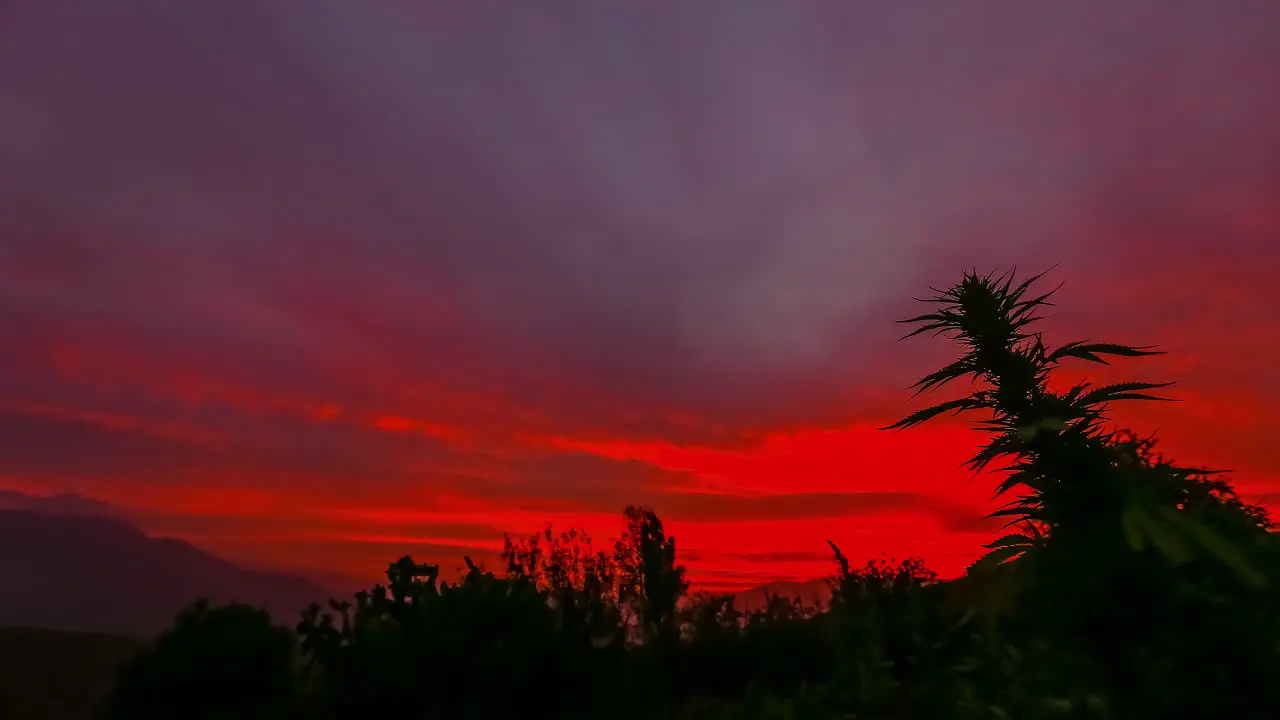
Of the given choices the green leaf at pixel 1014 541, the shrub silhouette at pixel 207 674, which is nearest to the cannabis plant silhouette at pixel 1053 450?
the green leaf at pixel 1014 541

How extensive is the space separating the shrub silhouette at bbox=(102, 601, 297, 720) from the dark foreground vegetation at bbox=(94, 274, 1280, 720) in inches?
0.9

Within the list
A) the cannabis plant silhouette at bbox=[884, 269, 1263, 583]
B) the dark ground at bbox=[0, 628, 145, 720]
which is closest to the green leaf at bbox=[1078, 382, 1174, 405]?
the cannabis plant silhouette at bbox=[884, 269, 1263, 583]

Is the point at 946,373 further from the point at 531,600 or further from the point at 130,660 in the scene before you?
the point at 130,660

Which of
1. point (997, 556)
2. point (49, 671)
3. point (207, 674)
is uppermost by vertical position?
point (997, 556)

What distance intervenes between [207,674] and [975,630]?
8762 mm

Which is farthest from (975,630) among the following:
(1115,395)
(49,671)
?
(49,671)

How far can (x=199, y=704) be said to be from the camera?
30.5 ft

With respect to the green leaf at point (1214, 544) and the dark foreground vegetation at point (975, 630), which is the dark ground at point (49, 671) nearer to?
the dark foreground vegetation at point (975, 630)

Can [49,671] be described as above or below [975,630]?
below

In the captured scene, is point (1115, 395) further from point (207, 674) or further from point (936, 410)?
point (207, 674)

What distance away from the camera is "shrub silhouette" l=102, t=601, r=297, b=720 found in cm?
919

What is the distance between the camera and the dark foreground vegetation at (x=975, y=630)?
14.6 ft

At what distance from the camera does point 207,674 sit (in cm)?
931

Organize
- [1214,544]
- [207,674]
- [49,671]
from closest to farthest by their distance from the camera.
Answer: [1214,544] → [207,674] → [49,671]
